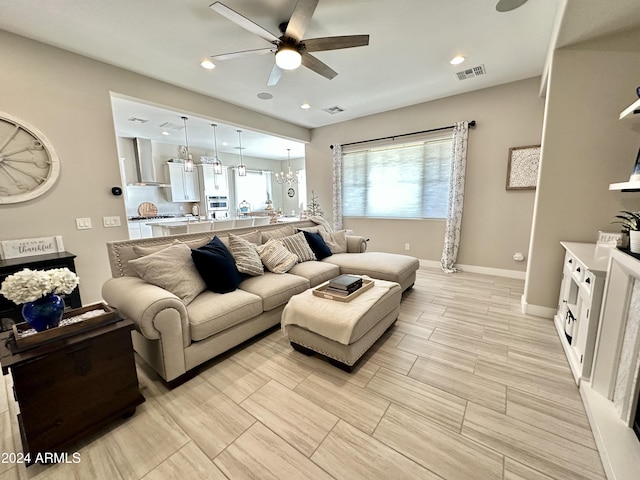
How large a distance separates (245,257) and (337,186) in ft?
11.4

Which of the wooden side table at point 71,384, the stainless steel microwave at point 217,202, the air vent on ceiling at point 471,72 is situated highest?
the air vent on ceiling at point 471,72

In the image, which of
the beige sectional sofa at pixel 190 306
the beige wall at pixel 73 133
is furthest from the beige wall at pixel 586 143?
the beige wall at pixel 73 133

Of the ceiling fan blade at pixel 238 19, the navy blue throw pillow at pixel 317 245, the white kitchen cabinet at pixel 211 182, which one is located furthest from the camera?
the white kitchen cabinet at pixel 211 182

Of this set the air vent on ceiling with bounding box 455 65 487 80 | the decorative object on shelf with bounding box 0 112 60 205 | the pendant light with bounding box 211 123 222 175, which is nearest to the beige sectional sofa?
the decorative object on shelf with bounding box 0 112 60 205

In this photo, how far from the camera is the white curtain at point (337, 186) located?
5.51m

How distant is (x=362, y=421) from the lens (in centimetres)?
150

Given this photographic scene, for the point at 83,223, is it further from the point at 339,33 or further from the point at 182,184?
the point at 182,184

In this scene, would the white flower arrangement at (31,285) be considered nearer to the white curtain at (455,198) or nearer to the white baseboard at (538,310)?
the white baseboard at (538,310)

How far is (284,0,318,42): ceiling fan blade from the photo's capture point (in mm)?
1786

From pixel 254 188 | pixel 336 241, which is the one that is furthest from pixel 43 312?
pixel 254 188

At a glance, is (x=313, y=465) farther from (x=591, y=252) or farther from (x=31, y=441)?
(x=591, y=252)

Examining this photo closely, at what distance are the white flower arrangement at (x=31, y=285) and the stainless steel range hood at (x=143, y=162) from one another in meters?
6.07

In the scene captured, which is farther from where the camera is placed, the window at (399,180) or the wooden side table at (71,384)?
the window at (399,180)

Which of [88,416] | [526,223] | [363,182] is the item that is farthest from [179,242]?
[526,223]
